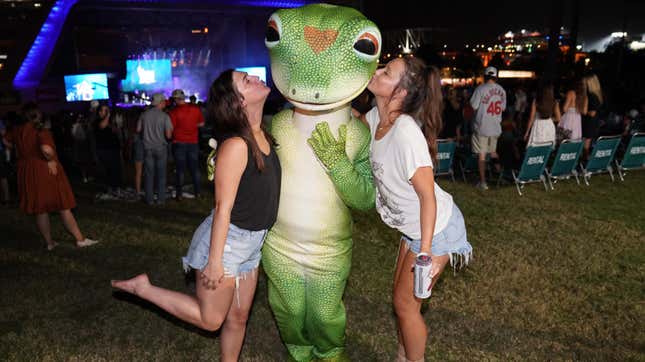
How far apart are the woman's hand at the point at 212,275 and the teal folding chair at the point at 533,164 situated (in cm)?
626

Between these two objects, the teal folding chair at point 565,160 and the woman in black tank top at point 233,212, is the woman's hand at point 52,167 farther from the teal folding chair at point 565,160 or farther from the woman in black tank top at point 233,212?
the teal folding chair at point 565,160

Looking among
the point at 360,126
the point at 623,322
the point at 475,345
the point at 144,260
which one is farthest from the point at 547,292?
the point at 144,260

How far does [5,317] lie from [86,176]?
6008 millimetres

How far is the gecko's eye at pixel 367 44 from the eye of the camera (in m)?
2.75

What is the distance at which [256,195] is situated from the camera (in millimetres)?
2766

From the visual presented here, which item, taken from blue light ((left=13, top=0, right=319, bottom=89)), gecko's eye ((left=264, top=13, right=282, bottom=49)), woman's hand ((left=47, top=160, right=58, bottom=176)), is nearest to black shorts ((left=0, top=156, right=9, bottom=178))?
woman's hand ((left=47, top=160, right=58, bottom=176))

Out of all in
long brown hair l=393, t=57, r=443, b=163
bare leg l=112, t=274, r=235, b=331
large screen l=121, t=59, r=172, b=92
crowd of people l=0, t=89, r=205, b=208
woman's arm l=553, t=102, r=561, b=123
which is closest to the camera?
bare leg l=112, t=274, r=235, b=331

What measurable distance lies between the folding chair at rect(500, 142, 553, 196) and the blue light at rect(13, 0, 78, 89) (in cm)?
1795

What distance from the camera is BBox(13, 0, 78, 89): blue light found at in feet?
63.9

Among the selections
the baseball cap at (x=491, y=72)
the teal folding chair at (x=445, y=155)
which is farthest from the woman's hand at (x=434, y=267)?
the baseball cap at (x=491, y=72)

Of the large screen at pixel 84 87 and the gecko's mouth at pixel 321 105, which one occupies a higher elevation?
the gecko's mouth at pixel 321 105

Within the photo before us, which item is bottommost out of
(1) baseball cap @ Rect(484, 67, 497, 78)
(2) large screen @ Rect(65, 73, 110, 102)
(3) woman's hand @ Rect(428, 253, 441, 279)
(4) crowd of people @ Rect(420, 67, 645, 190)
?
(2) large screen @ Rect(65, 73, 110, 102)

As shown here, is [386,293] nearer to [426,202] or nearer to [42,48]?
[426,202]

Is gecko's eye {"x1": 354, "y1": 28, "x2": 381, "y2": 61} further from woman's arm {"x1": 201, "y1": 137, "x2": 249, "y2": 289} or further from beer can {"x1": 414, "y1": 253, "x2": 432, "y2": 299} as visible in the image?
beer can {"x1": 414, "y1": 253, "x2": 432, "y2": 299}
